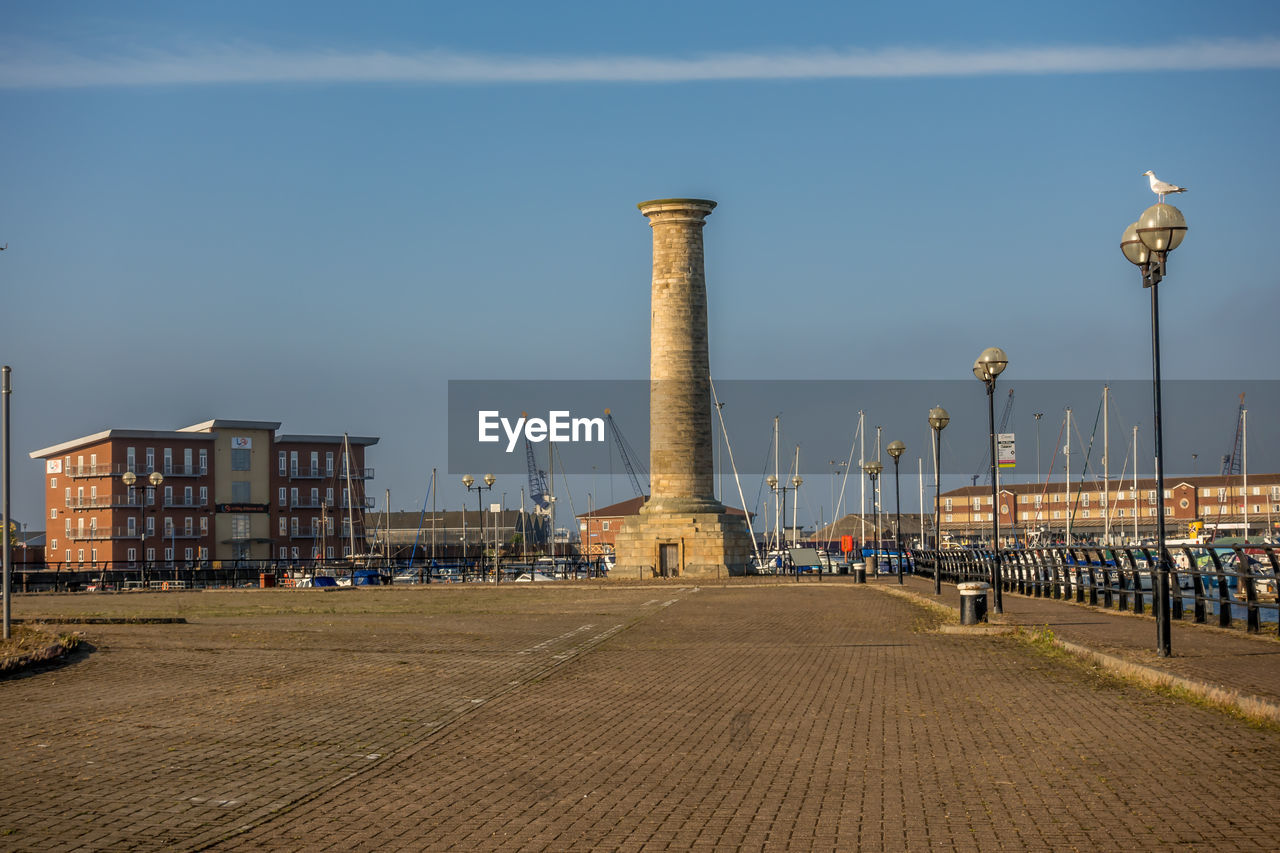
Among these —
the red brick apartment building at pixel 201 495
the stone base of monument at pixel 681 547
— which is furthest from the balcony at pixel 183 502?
the stone base of monument at pixel 681 547

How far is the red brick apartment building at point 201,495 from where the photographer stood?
90.5 m

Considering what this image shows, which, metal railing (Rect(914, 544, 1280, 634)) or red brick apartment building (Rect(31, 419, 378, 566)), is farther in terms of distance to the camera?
red brick apartment building (Rect(31, 419, 378, 566))

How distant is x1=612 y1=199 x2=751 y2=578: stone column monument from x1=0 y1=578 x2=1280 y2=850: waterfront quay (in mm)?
39579

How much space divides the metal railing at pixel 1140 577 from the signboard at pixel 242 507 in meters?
60.8

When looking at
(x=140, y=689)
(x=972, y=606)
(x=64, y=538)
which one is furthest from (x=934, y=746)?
(x=64, y=538)

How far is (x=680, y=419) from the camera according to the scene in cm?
5878

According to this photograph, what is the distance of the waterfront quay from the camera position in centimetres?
727

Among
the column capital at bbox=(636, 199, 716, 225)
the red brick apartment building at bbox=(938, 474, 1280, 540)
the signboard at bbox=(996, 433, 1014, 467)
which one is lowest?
the red brick apartment building at bbox=(938, 474, 1280, 540)

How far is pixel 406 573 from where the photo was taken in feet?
248

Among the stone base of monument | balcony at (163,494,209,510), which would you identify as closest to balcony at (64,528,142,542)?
balcony at (163,494,209,510)

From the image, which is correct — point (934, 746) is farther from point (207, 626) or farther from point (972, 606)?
point (207, 626)

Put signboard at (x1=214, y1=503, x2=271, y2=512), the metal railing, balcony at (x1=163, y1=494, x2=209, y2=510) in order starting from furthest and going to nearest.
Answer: signboard at (x1=214, y1=503, x2=271, y2=512) → balcony at (x1=163, y1=494, x2=209, y2=510) → the metal railing

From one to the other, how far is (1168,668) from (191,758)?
9197 mm

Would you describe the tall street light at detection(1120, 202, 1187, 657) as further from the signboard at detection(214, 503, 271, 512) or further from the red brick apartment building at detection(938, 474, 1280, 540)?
the red brick apartment building at detection(938, 474, 1280, 540)
